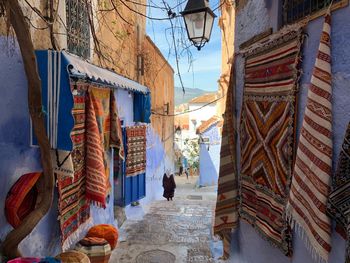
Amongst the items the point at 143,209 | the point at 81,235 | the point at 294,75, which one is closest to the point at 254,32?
the point at 294,75

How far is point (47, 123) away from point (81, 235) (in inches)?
93.0

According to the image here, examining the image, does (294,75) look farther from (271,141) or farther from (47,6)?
(47,6)

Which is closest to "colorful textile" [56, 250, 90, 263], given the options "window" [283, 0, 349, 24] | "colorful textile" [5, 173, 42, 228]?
"colorful textile" [5, 173, 42, 228]

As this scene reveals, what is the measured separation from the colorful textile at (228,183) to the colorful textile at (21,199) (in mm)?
2382

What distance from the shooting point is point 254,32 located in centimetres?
402

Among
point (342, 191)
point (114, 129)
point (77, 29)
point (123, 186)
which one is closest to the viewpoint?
point (342, 191)

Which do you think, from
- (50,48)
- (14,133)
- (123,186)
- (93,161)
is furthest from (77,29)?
(123,186)

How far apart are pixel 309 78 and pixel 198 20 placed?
219 cm

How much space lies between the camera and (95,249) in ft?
14.5

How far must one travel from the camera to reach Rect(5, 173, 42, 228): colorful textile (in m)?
3.19

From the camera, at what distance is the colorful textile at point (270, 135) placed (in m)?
2.79

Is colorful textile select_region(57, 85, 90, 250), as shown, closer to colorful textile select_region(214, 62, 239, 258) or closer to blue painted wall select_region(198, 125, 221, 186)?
colorful textile select_region(214, 62, 239, 258)

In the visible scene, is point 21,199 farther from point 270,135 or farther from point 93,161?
point 270,135

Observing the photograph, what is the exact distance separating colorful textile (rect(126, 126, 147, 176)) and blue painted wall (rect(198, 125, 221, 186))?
11.7 meters
